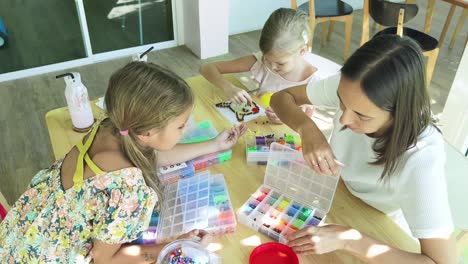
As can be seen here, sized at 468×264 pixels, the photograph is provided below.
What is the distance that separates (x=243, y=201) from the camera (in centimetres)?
108

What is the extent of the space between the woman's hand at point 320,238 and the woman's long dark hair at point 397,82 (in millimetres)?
227

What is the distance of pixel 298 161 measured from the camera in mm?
1037

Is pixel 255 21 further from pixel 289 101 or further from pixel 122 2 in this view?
pixel 289 101

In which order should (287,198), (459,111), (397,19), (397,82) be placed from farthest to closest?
(397,19) < (459,111) < (287,198) < (397,82)

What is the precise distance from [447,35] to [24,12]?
14.0ft

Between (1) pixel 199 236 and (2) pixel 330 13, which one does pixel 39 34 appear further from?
(1) pixel 199 236

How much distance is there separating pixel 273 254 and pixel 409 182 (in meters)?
0.37

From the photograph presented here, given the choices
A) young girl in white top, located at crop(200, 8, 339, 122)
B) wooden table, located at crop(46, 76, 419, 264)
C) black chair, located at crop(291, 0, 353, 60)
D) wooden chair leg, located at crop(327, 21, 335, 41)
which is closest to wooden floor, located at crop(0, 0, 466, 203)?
wooden chair leg, located at crop(327, 21, 335, 41)

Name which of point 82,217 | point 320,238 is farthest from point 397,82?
point 82,217

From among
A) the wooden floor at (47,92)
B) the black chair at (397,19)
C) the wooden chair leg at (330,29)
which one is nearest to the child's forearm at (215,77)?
the wooden floor at (47,92)

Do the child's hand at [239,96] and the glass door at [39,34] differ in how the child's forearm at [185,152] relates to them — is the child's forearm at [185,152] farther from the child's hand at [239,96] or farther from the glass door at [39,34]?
the glass door at [39,34]

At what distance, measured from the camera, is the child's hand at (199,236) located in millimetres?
931

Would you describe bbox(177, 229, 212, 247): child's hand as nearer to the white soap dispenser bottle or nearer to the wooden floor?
the white soap dispenser bottle

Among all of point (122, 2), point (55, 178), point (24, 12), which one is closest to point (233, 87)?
point (55, 178)
